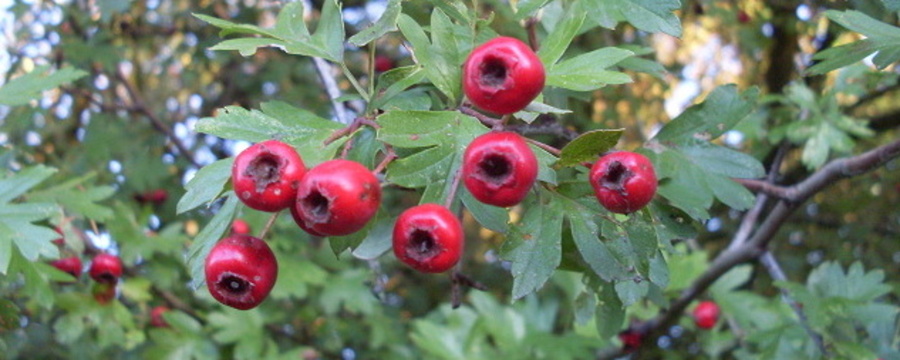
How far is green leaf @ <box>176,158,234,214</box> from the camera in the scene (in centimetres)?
120

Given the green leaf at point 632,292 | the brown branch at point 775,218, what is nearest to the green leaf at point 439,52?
the green leaf at point 632,292

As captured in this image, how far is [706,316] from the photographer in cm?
276

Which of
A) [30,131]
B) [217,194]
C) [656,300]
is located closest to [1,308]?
[217,194]

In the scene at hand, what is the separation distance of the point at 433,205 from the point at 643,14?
0.50 metres

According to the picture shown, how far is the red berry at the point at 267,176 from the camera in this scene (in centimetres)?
104

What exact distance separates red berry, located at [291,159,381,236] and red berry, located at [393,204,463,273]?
52 millimetres

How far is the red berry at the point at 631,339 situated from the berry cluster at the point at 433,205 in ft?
5.08

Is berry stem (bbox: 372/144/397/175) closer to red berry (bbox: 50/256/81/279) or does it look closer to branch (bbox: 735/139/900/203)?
branch (bbox: 735/139/900/203)

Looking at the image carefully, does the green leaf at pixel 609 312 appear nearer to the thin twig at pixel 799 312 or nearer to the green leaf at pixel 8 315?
the thin twig at pixel 799 312

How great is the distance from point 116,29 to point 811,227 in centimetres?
353

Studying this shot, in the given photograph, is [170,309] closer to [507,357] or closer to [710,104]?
[507,357]

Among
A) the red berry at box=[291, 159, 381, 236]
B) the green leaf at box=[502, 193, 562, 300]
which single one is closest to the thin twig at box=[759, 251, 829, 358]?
the green leaf at box=[502, 193, 562, 300]

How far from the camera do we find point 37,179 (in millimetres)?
1779

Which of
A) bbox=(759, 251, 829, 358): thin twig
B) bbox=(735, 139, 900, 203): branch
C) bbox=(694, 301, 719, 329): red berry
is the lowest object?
bbox=(694, 301, 719, 329): red berry
